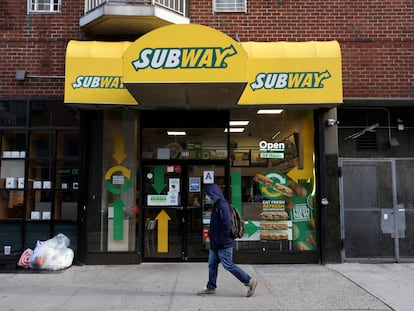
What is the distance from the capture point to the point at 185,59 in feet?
23.4

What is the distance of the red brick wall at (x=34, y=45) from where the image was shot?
923 centimetres

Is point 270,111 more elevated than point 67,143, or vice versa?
point 270,111

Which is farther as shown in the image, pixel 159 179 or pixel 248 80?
pixel 159 179

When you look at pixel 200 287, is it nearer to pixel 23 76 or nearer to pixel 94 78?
pixel 94 78

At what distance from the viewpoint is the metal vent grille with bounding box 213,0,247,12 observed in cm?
940

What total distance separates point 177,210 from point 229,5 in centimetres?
453

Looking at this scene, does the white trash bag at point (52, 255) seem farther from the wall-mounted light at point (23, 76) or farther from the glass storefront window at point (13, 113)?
the wall-mounted light at point (23, 76)

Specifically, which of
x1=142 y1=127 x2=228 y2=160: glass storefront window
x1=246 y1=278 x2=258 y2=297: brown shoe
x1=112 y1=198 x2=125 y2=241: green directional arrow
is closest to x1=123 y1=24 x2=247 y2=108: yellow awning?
x1=142 y1=127 x2=228 y2=160: glass storefront window

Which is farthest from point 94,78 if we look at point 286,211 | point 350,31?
point 350,31

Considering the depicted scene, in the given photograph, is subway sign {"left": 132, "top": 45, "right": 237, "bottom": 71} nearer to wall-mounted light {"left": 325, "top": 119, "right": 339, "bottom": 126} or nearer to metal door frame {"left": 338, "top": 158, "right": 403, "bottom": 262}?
wall-mounted light {"left": 325, "top": 119, "right": 339, "bottom": 126}

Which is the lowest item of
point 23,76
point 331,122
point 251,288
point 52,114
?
point 251,288

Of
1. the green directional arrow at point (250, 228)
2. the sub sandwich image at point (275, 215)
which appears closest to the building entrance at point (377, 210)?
the sub sandwich image at point (275, 215)

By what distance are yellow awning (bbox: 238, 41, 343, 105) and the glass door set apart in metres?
1.91

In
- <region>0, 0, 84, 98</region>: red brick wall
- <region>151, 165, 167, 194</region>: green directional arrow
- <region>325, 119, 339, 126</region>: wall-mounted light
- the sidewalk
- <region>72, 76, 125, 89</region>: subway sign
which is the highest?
<region>0, 0, 84, 98</region>: red brick wall
